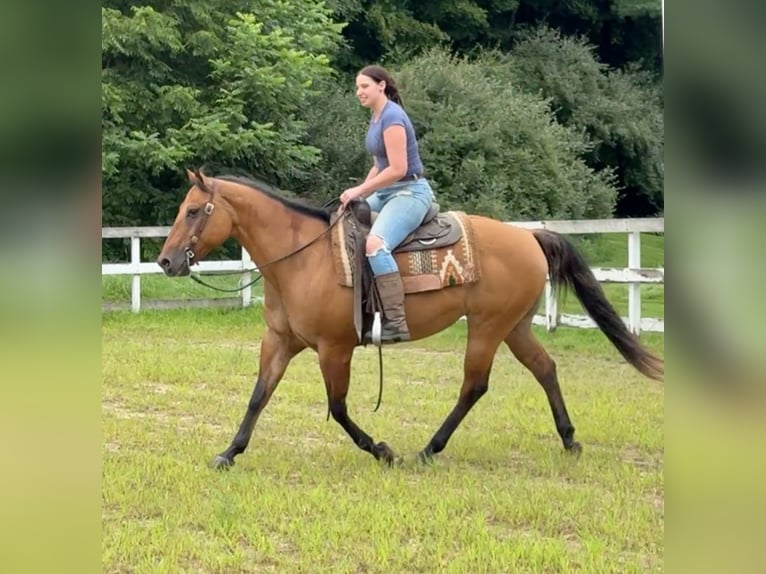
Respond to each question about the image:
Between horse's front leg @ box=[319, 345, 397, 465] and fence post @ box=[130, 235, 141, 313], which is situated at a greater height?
fence post @ box=[130, 235, 141, 313]

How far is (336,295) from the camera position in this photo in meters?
3.68

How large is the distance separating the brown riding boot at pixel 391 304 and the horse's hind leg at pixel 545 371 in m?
0.69

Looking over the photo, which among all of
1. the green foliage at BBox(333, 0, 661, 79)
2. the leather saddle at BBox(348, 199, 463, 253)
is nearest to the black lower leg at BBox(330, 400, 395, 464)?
the leather saddle at BBox(348, 199, 463, 253)

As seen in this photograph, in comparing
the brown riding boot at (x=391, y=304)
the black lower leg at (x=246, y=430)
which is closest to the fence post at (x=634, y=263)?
the brown riding boot at (x=391, y=304)

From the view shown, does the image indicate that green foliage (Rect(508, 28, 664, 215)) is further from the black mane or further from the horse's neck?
the horse's neck

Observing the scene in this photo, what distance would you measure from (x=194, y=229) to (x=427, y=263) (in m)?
1.05

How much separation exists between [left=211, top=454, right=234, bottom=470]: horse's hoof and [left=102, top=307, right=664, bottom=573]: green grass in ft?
0.14

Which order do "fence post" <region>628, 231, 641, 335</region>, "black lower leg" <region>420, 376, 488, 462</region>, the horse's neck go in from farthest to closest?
1. "fence post" <region>628, 231, 641, 335</region>
2. "black lower leg" <region>420, 376, 488, 462</region>
3. the horse's neck

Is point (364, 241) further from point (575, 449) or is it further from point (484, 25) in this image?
point (484, 25)

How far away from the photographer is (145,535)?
2738mm

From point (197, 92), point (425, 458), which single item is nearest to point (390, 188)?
point (425, 458)

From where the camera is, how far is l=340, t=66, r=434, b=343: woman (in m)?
3.53
